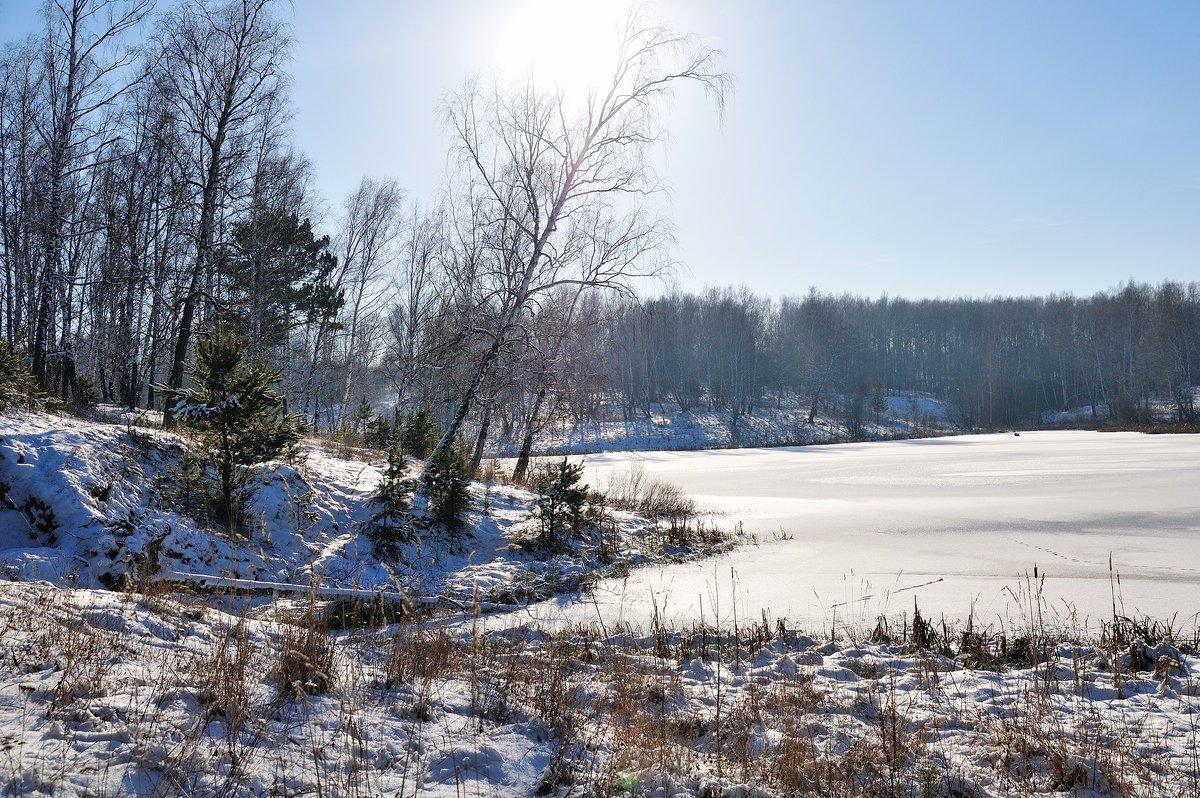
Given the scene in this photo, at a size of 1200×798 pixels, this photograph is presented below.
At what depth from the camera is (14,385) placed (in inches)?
359

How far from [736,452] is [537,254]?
2674 cm

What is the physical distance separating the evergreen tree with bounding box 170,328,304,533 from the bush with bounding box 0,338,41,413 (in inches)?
89.4

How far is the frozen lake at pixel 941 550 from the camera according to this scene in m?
7.61

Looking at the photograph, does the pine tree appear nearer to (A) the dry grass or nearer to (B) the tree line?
(A) the dry grass

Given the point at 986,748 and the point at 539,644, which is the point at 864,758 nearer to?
the point at 986,748

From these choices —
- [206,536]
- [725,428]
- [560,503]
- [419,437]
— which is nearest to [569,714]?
[206,536]

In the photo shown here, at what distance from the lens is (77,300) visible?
21.3 m

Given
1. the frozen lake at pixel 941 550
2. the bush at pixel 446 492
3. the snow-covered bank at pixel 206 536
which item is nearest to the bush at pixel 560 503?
the snow-covered bank at pixel 206 536

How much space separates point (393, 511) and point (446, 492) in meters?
1.25

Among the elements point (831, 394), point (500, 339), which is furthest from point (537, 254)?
point (831, 394)

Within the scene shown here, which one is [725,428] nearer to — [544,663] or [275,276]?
[275,276]

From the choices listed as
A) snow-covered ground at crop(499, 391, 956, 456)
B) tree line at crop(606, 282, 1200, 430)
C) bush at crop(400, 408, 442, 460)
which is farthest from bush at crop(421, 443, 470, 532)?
tree line at crop(606, 282, 1200, 430)

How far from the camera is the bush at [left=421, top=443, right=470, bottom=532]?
1065 cm

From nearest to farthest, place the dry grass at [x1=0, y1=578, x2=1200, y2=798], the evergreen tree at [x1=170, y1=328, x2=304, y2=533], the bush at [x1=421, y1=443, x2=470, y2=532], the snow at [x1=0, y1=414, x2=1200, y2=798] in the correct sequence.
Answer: the dry grass at [x1=0, y1=578, x2=1200, y2=798] < the snow at [x1=0, y1=414, x2=1200, y2=798] < the evergreen tree at [x1=170, y1=328, x2=304, y2=533] < the bush at [x1=421, y1=443, x2=470, y2=532]
